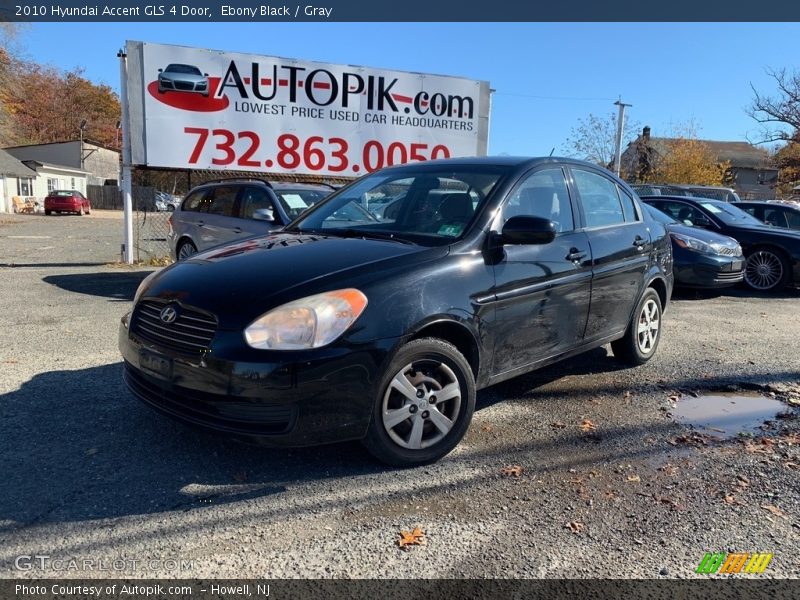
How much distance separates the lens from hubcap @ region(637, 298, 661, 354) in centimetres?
564

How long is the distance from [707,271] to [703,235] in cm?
65

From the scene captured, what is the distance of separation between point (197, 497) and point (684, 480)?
2654mm

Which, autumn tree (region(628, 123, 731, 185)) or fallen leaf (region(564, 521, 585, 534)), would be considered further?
autumn tree (region(628, 123, 731, 185))

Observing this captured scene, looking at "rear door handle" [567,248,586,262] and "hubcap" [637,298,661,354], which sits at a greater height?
"rear door handle" [567,248,586,262]

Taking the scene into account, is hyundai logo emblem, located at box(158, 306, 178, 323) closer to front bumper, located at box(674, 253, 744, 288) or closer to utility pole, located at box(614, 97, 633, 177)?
front bumper, located at box(674, 253, 744, 288)

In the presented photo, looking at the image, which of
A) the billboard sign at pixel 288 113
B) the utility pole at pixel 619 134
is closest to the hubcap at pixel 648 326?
the billboard sign at pixel 288 113

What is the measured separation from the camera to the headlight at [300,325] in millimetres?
3072

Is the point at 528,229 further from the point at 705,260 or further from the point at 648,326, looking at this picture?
the point at 705,260

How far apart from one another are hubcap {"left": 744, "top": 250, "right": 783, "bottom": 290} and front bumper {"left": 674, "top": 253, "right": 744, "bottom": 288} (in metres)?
1.52

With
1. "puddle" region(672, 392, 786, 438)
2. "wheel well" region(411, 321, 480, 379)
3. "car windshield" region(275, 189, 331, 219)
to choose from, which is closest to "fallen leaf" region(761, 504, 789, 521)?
"puddle" region(672, 392, 786, 438)

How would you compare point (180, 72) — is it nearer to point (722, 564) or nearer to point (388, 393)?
point (388, 393)

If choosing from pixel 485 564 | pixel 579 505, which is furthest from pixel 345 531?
pixel 579 505

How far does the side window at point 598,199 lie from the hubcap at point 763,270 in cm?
667

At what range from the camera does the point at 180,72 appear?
11.5 metres
